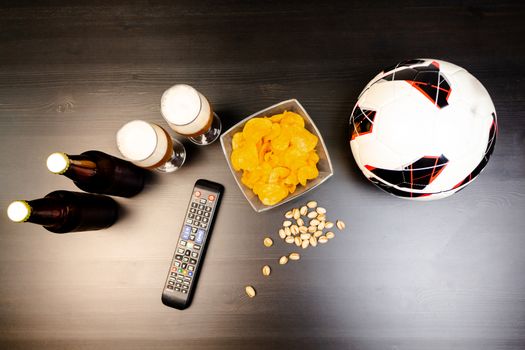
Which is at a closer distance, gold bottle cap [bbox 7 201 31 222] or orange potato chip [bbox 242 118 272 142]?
gold bottle cap [bbox 7 201 31 222]

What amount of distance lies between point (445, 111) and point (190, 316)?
0.63 m

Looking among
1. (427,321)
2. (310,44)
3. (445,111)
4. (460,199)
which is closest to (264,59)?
(310,44)

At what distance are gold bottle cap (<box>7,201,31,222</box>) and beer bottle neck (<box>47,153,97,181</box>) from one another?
7 centimetres

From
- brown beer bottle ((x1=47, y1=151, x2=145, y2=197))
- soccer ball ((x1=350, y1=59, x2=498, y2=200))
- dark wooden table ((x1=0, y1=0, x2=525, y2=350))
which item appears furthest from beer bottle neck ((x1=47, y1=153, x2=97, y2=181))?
soccer ball ((x1=350, y1=59, x2=498, y2=200))

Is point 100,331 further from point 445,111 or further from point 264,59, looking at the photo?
point 445,111

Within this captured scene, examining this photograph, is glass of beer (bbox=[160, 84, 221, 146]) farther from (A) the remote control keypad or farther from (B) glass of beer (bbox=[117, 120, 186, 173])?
(A) the remote control keypad

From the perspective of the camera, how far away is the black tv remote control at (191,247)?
2.43 feet

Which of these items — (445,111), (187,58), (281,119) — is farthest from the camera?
(187,58)

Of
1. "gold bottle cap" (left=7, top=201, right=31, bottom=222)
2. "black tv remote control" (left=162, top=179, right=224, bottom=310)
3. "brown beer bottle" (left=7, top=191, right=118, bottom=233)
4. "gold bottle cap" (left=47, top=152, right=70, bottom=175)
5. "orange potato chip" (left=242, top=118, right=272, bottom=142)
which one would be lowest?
"black tv remote control" (left=162, top=179, right=224, bottom=310)

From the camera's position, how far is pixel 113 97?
80 centimetres

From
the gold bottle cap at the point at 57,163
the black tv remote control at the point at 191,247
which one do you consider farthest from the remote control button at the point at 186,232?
the gold bottle cap at the point at 57,163

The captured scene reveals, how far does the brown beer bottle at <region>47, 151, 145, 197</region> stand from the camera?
1.90 feet

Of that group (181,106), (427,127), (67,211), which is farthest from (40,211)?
(427,127)

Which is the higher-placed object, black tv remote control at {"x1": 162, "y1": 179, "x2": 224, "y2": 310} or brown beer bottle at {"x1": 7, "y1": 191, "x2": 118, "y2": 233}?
brown beer bottle at {"x1": 7, "y1": 191, "x2": 118, "y2": 233}
